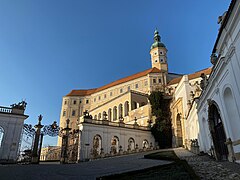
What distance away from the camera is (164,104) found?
138ft

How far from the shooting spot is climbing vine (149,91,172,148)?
35812mm

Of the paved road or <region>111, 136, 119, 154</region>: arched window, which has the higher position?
<region>111, 136, 119, 154</region>: arched window

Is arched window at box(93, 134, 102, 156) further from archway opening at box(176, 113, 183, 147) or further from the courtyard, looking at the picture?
archway opening at box(176, 113, 183, 147)

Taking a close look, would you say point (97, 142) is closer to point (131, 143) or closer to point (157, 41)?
point (131, 143)

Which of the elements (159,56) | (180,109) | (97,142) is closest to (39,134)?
(97,142)

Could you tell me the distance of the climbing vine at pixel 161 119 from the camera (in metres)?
35.8

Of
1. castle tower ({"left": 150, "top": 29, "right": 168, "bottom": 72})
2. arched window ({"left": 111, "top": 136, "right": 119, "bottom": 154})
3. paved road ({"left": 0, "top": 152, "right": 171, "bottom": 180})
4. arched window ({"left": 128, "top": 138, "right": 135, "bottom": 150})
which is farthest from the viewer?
castle tower ({"left": 150, "top": 29, "right": 168, "bottom": 72})

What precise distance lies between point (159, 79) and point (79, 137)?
38650 mm

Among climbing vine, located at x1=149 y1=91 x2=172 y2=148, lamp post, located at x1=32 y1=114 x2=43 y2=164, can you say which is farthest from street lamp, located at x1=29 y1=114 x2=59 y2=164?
climbing vine, located at x1=149 y1=91 x2=172 y2=148

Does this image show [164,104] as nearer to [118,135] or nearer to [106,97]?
[118,135]

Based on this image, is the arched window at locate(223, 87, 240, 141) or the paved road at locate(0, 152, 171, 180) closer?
the paved road at locate(0, 152, 171, 180)

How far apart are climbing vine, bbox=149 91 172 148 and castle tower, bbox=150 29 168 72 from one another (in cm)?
2321

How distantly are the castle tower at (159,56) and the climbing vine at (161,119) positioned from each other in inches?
914

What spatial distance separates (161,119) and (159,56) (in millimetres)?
32780
